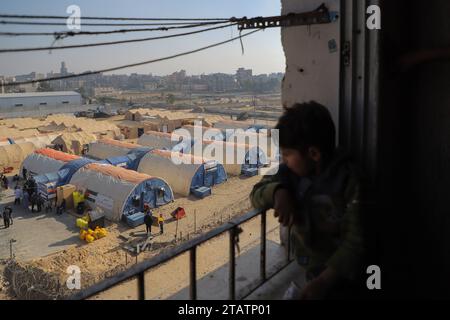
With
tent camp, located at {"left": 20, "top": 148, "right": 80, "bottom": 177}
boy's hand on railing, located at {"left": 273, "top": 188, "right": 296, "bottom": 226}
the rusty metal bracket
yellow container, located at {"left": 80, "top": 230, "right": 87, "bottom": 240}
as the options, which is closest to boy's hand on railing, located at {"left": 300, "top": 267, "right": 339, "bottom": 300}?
boy's hand on railing, located at {"left": 273, "top": 188, "right": 296, "bottom": 226}

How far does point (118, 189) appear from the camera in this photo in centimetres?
1878

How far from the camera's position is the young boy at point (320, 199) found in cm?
216

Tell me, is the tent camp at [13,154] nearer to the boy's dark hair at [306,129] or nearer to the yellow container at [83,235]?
the yellow container at [83,235]

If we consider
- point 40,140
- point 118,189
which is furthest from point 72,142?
point 118,189

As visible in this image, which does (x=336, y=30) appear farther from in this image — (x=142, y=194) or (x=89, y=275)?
(x=142, y=194)

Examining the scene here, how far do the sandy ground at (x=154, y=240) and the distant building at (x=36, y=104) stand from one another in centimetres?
4906

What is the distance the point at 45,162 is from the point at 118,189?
797 cm

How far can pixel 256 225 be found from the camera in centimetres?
1616

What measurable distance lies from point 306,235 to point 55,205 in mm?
19163

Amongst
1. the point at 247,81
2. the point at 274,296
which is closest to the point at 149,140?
the point at 274,296

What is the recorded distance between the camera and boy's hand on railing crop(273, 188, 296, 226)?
7.39ft

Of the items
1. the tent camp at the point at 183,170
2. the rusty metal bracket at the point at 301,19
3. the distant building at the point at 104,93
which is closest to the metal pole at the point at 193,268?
the rusty metal bracket at the point at 301,19

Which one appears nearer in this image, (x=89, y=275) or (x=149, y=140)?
(x=89, y=275)
